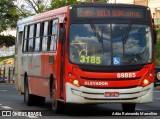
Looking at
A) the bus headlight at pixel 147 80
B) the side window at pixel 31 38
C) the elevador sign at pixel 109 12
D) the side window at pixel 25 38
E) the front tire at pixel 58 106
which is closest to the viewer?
the bus headlight at pixel 147 80

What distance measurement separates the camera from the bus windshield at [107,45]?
1772 centimetres

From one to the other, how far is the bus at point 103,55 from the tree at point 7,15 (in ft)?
199

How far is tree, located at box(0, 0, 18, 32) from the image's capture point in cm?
7919

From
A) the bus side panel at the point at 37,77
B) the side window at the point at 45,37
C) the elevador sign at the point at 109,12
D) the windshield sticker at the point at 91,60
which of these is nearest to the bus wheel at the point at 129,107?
the windshield sticker at the point at 91,60

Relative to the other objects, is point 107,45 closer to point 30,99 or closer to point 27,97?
point 30,99

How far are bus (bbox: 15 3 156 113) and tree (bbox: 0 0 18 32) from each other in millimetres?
60545

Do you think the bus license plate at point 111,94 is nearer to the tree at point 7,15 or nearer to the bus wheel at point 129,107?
the bus wheel at point 129,107

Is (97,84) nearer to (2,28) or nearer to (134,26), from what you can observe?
(134,26)

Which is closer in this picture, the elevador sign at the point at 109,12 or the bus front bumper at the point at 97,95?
the bus front bumper at the point at 97,95

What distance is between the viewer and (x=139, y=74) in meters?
17.8

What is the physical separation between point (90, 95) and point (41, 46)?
159 inches

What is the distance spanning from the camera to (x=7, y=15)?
269 ft

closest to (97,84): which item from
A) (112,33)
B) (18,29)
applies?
(112,33)

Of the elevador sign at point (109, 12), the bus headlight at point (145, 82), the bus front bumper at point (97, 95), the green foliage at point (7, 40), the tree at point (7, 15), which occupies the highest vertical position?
the tree at point (7, 15)
